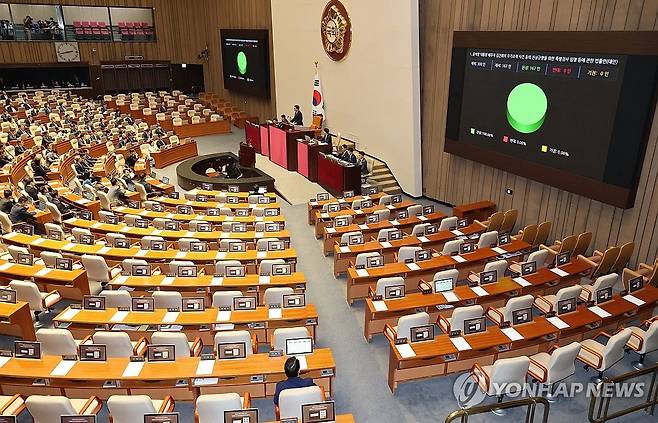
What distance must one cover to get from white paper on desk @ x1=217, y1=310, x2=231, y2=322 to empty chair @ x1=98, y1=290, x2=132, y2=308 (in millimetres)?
1601

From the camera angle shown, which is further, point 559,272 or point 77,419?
point 559,272

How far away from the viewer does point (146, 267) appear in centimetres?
938

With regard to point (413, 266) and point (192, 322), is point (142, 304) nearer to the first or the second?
point (192, 322)

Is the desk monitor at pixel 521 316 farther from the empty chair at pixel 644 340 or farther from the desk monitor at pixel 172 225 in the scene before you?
the desk monitor at pixel 172 225

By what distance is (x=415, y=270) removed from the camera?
9672 mm

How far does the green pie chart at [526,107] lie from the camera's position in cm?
1195

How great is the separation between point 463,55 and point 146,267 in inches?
411

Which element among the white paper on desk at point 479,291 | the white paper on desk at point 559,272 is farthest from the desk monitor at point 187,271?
the white paper on desk at point 559,272

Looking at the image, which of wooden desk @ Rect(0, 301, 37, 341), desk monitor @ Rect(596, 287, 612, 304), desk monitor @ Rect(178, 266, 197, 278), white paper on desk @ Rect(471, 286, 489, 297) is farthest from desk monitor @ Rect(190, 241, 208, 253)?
desk monitor @ Rect(596, 287, 612, 304)

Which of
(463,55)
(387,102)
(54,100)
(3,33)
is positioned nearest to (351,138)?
(387,102)

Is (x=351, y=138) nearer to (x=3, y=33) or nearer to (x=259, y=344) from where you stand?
(x=259, y=344)

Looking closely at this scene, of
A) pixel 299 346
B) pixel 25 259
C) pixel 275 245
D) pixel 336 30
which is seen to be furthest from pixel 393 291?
pixel 336 30

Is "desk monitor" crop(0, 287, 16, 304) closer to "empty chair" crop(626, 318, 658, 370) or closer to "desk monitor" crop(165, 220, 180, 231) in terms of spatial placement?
"desk monitor" crop(165, 220, 180, 231)

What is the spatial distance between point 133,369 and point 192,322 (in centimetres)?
134
